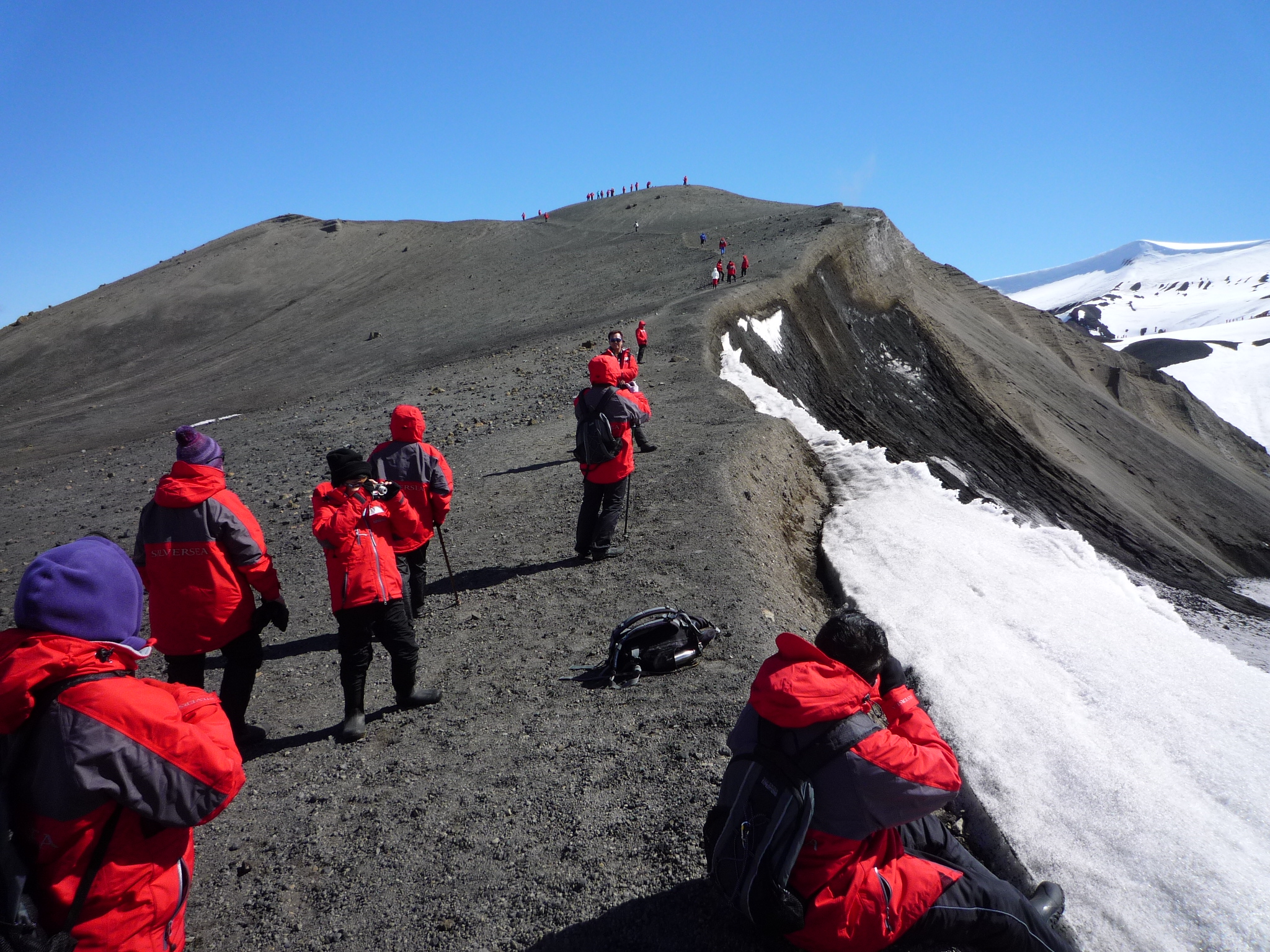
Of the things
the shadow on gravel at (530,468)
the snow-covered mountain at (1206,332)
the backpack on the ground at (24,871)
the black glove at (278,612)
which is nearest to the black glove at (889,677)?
the backpack on the ground at (24,871)

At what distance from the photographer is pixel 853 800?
9.28 feet

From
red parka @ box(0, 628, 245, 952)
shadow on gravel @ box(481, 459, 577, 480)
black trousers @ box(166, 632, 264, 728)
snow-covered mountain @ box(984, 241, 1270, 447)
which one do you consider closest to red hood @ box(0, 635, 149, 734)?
red parka @ box(0, 628, 245, 952)

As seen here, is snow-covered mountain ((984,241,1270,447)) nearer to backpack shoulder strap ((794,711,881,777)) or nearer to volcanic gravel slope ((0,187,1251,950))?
volcanic gravel slope ((0,187,1251,950))

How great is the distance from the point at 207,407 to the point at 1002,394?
79.9 ft

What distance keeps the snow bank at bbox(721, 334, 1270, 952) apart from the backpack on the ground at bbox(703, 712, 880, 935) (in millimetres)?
1970

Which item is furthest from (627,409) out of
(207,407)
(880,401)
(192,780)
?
(207,407)

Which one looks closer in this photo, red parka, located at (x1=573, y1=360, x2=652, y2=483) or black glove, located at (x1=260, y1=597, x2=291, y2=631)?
black glove, located at (x1=260, y1=597, x2=291, y2=631)

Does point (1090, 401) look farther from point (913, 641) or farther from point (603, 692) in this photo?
point (603, 692)

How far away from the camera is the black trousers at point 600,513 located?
7742 millimetres

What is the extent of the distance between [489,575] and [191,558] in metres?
3.56

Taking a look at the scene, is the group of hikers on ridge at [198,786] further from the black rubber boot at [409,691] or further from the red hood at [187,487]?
the black rubber boot at [409,691]

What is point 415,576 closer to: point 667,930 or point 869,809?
point 667,930

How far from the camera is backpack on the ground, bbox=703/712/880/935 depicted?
283cm

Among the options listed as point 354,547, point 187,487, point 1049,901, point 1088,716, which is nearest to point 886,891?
point 1049,901
